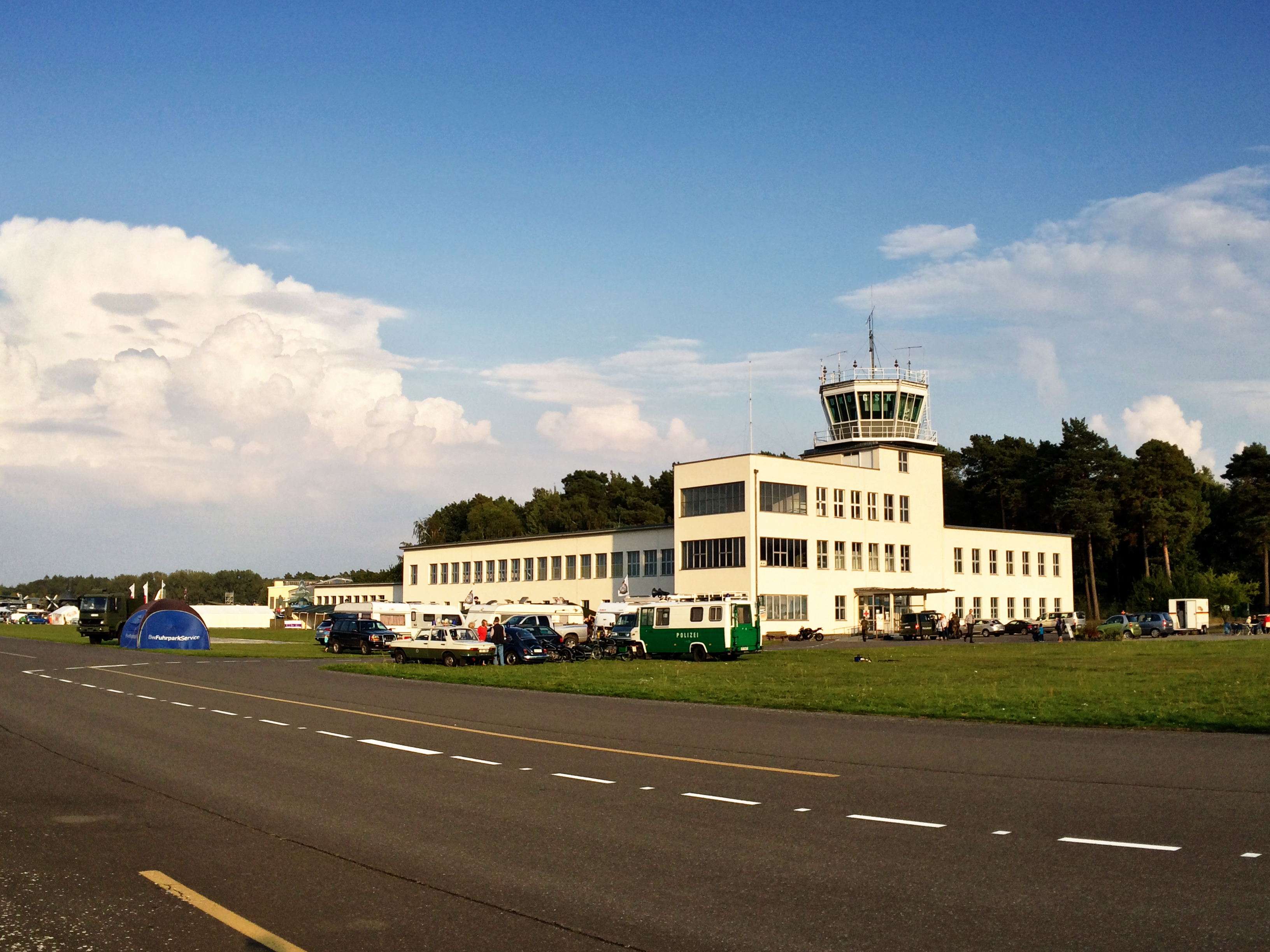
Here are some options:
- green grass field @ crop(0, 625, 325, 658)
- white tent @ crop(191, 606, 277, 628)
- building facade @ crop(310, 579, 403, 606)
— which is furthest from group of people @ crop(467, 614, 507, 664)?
building facade @ crop(310, 579, 403, 606)

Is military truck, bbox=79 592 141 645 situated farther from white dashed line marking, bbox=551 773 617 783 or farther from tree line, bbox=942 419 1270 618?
tree line, bbox=942 419 1270 618

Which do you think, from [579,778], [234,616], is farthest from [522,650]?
[234,616]

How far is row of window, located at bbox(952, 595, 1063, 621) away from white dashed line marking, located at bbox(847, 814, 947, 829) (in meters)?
71.8

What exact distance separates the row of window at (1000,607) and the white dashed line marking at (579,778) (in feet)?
230

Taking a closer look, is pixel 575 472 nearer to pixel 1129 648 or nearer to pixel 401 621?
pixel 401 621

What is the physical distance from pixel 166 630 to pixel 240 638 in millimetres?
22573

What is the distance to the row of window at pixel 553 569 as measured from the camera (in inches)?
3076

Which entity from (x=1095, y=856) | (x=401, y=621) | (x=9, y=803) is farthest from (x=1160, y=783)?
(x=401, y=621)

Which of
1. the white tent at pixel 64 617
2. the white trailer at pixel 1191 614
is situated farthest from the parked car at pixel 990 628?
the white tent at pixel 64 617

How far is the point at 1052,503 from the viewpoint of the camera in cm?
10788

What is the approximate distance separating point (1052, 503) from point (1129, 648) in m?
64.1

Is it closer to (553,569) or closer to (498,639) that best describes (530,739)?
(498,639)

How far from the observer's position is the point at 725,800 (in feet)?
37.5

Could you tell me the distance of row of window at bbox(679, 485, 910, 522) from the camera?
70625 millimetres
